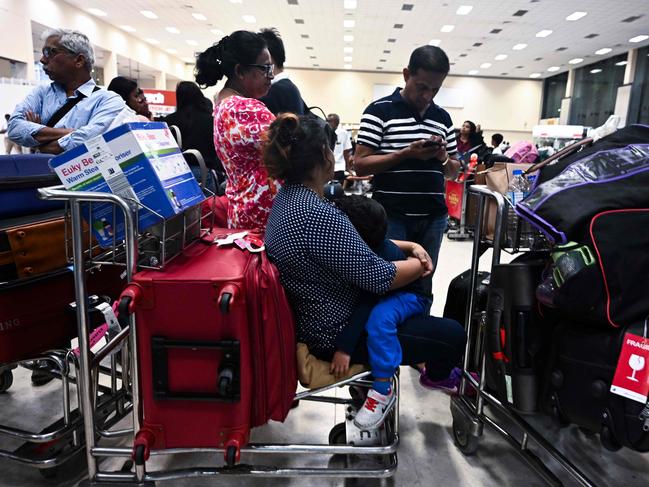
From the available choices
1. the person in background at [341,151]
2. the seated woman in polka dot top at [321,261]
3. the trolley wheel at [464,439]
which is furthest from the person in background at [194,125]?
the person in background at [341,151]

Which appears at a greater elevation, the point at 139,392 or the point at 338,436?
the point at 139,392

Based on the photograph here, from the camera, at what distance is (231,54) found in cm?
163

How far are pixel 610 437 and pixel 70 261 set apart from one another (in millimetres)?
1561

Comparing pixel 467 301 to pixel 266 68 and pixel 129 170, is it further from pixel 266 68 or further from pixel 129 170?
pixel 129 170

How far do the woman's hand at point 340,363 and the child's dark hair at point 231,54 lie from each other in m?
1.08

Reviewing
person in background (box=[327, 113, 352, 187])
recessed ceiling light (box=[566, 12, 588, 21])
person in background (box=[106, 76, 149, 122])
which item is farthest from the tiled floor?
recessed ceiling light (box=[566, 12, 588, 21])

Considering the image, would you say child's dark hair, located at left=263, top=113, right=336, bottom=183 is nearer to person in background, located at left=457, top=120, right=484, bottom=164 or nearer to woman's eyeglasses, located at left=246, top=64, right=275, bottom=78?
woman's eyeglasses, located at left=246, top=64, right=275, bottom=78

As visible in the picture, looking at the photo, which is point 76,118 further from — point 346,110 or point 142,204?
point 346,110

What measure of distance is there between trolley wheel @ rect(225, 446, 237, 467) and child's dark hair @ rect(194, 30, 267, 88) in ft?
4.18

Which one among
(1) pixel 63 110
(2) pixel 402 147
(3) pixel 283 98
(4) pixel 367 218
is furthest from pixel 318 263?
(1) pixel 63 110

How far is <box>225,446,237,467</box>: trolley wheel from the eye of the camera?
111cm

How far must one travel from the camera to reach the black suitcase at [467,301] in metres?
1.70

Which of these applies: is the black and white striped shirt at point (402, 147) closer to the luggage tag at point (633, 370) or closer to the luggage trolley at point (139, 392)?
the luggage trolley at point (139, 392)

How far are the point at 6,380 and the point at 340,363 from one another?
5.27 feet
